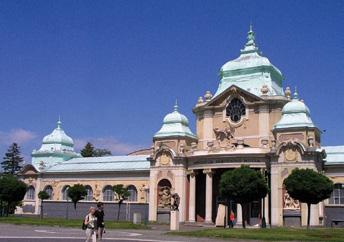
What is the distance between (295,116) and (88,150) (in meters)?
79.2

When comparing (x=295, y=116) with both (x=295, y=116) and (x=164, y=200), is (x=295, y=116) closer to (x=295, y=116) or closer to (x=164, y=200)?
(x=295, y=116)

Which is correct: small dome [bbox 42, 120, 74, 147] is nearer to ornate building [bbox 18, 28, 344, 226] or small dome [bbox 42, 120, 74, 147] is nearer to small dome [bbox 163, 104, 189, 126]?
ornate building [bbox 18, 28, 344, 226]

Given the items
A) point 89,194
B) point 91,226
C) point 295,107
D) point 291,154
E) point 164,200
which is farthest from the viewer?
point 89,194

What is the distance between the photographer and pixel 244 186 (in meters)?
50.1

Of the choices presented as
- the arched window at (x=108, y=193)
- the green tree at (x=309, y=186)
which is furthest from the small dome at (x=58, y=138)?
the green tree at (x=309, y=186)

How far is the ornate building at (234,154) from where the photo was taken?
2335 inches

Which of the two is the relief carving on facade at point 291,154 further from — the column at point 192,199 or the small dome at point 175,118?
the small dome at point 175,118

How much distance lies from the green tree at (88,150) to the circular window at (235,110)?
68.4 m

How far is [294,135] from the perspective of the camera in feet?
198

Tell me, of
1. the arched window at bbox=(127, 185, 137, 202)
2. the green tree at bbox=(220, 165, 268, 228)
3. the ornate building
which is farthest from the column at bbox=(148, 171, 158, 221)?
the green tree at bbox=(220, 165, 268, 228)

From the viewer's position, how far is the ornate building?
5931 cm

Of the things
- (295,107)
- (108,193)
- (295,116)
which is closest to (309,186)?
(295,116)

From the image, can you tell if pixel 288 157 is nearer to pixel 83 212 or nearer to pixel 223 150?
pixel 223 150

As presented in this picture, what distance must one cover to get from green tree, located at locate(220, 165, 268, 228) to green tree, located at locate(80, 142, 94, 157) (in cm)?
8271
